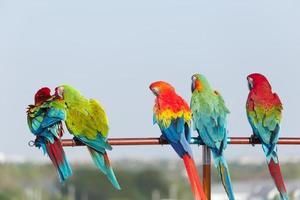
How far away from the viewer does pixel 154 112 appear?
17.3ft

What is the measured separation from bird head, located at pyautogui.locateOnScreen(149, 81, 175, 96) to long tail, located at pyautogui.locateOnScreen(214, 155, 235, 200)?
41 centimetres

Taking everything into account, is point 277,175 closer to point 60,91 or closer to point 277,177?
point 277,177

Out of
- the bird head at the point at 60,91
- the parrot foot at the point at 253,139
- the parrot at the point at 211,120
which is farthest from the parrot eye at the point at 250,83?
the bird head at the point at 60,91

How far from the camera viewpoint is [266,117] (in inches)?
209

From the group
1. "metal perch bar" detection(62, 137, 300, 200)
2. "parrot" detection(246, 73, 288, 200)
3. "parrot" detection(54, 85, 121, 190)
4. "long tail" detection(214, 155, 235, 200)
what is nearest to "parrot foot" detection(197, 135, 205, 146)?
"metal perch bar" detection(62, 137, 300, 200)

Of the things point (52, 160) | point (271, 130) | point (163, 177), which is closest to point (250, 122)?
point (271, 130)

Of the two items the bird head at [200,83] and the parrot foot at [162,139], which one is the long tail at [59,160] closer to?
the parrot foot at [162,139]

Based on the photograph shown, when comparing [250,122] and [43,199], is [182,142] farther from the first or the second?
[43,199]

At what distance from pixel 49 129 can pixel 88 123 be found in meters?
0.18

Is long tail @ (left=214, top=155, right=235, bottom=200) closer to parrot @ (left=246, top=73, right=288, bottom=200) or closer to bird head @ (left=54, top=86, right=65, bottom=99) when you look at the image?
parrot @ (left=246, top=73, right=288, bottom=200)

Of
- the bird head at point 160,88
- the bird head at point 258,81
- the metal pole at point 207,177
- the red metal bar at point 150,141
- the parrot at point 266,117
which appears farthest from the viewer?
the bird head at point 258,81

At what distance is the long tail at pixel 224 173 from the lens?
5.07m

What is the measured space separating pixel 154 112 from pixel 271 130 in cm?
53

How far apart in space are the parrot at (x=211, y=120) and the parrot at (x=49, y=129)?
23.9 inches
